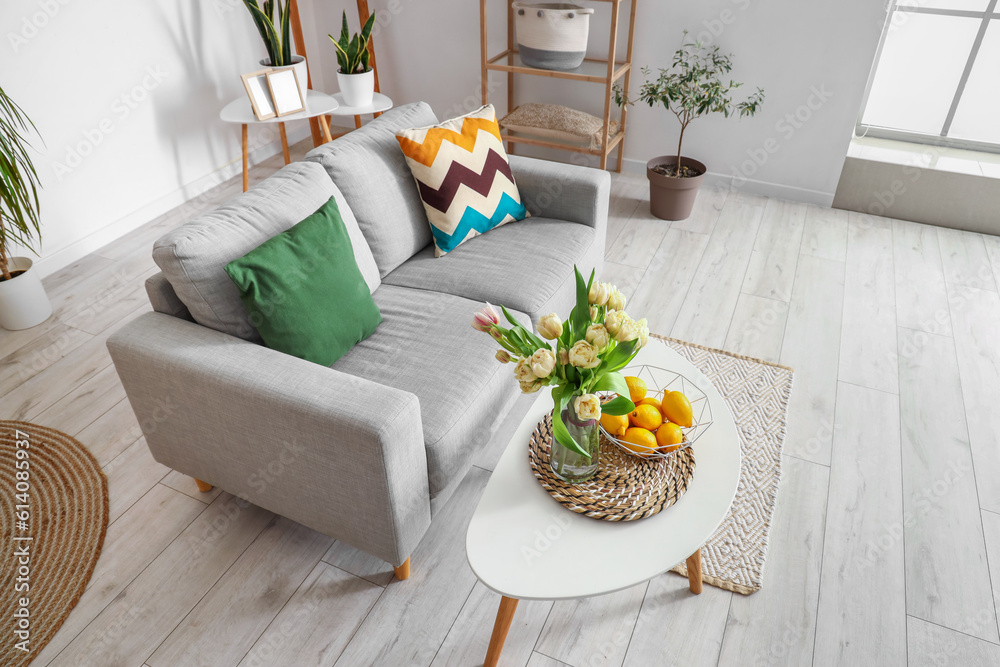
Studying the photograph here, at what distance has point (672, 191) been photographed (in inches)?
130

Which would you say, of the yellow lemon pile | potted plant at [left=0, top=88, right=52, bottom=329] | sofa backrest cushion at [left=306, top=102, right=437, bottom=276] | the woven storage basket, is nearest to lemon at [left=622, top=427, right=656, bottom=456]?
the yellow lemon pile

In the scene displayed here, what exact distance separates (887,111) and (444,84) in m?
2.45

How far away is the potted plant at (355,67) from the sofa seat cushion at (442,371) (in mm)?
1856

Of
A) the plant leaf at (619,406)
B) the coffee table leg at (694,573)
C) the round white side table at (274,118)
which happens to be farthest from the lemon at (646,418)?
the round white side table at (274,118)

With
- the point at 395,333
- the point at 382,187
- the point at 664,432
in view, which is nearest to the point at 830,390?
the point at 664,432

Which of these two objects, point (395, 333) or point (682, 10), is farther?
point (682, 10)

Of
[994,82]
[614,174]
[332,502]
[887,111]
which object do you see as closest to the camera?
[332,502]

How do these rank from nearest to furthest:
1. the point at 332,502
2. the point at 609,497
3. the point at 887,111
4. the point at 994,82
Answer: the point at 609,497
the point at 332,502
the point at 994,82
the point at 887,111

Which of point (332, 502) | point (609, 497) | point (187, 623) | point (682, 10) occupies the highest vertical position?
point (682, 10)

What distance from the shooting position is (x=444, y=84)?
4.10 metres

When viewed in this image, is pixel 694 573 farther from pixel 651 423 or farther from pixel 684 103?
pixel 684 103

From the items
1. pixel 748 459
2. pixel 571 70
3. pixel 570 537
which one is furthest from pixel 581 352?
pixel 571 70

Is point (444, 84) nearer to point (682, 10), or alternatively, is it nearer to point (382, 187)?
point (682, 10)

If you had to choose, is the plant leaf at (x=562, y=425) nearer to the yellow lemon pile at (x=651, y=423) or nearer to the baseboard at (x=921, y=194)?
the yellow lemon pile at (x=651, y=423)
